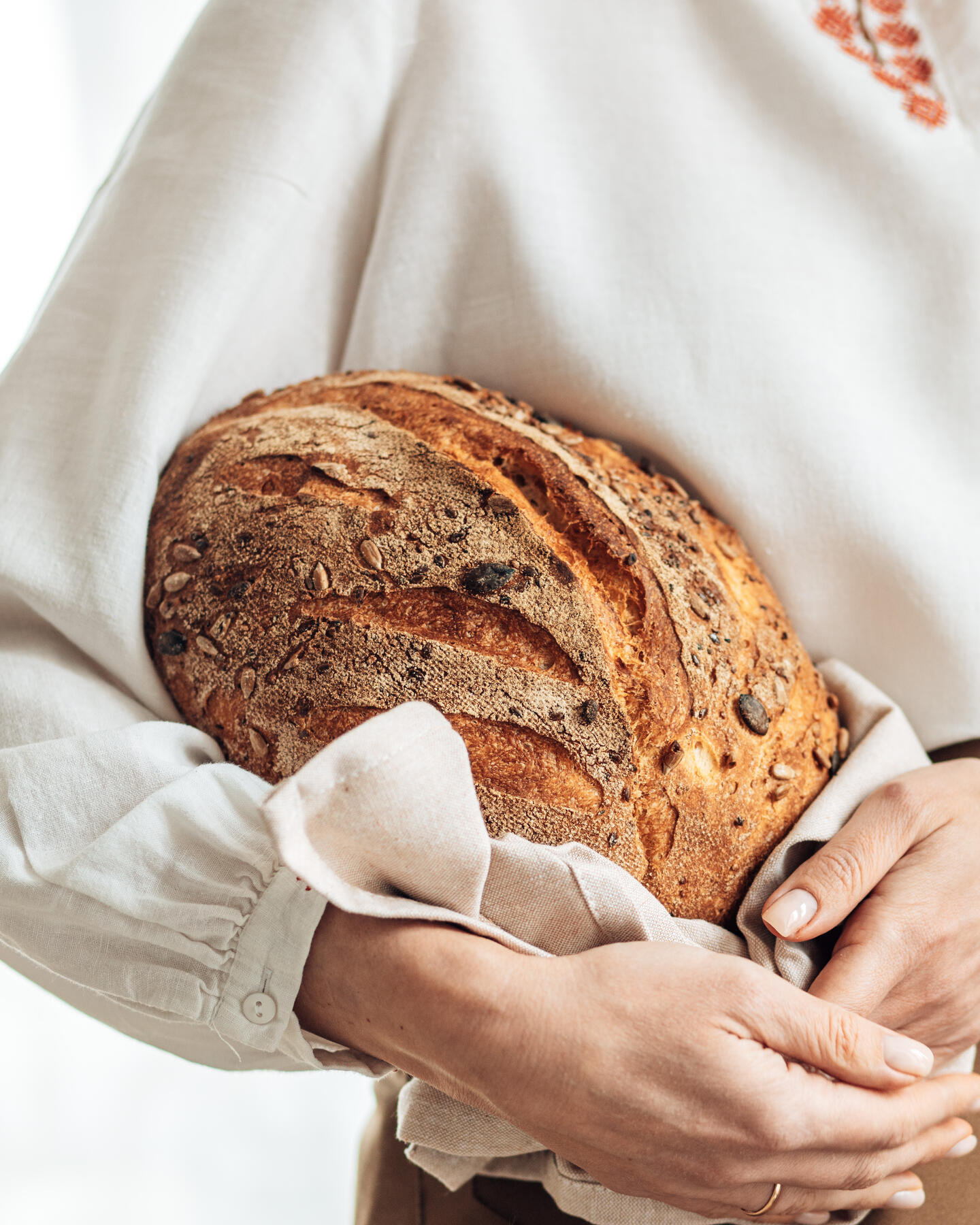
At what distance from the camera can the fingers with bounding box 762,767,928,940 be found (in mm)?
653

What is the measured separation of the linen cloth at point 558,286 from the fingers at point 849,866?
20 cm

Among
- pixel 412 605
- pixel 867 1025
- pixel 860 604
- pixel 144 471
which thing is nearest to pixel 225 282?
pixel 144 471

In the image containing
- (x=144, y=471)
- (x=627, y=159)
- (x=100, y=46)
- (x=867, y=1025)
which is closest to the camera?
(x=867, y=1025)

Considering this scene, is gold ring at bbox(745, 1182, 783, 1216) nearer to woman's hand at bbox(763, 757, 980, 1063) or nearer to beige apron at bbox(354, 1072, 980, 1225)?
woman's hand at bbox(763, 757, 980, 1063)

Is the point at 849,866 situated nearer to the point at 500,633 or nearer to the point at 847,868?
the point at 847,868

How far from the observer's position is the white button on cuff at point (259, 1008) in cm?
63

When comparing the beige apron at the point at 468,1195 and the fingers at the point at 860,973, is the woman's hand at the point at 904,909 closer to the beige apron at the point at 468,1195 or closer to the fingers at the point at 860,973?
the fingers at the point at 860,973

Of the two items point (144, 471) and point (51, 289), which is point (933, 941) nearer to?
point (144, 471)

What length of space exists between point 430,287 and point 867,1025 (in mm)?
717

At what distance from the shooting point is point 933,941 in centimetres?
69

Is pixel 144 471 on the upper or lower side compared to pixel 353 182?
lower

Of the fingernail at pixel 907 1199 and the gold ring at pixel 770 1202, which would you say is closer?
the gold ring at pixel 770 1202

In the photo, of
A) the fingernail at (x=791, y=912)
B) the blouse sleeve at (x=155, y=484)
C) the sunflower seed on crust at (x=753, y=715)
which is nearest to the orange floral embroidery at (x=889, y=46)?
the blouse sleeve at (x=155, y=484)

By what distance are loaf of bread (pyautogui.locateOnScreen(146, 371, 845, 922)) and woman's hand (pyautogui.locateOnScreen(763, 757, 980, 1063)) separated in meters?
0.05
